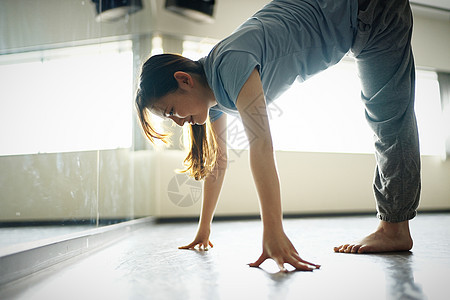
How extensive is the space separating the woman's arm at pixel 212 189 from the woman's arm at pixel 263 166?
15.5 inches

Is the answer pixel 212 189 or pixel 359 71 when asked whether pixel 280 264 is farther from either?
pixel 359 71

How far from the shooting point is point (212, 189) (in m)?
1.29

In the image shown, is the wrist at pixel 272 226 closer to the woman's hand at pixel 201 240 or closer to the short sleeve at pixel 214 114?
the woman's hand at pixel 201 240

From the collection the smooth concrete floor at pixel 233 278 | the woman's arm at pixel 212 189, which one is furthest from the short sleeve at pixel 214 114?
the smooth concrete floor at pixel 233 278

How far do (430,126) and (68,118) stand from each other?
3965mm

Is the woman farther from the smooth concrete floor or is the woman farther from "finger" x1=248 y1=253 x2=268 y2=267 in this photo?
"finger" x1=248 y1=253 x2=268 y2=267

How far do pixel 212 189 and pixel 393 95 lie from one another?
0.66 m

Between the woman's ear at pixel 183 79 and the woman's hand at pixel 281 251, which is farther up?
the woman's ear at pixel 183 79

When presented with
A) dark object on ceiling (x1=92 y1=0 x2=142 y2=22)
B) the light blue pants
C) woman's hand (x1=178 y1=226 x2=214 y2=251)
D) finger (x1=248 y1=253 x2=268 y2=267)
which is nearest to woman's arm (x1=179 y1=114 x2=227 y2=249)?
woman's hand (x1=178 y1=226 x2=214 y2=251)

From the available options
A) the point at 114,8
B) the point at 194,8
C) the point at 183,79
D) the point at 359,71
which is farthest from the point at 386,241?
the point at 194,8

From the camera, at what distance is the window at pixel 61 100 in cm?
82

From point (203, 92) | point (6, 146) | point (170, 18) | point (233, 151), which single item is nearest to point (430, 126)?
point (233, 151)

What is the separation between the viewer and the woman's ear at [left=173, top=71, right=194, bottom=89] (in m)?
1.07

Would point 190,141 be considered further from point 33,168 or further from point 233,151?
point 233,151
